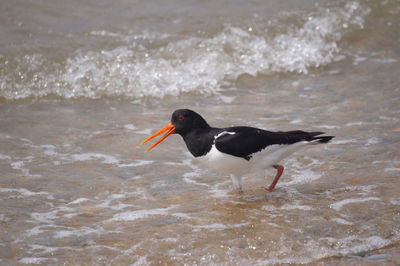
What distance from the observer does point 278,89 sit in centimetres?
877

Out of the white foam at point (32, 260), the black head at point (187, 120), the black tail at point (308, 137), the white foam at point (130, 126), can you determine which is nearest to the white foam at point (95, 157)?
the white foam at point (130, 126)

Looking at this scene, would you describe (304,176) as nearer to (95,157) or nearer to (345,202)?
(345,202)

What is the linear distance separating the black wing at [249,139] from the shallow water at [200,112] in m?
0.48

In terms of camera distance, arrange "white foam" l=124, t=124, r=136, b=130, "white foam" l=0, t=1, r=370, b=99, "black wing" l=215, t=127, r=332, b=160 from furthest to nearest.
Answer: "white foam" l=0, t=1, r=370, b=99, "white foam" l=124, t=124, r=136, b=130, "black wing" l=215, t=127, r=332, b=160

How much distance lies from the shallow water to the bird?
0.33m

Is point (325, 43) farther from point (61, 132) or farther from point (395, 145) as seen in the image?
point (61, 132)

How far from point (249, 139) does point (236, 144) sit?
6.7 inches

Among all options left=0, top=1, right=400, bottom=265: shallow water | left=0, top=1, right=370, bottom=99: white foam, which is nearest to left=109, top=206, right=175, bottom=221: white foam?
left=0, top=1, right=400, bottom=265: shallow water

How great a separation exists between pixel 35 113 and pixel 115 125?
1.18 metres

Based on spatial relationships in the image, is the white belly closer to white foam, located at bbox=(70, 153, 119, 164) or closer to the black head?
the black head

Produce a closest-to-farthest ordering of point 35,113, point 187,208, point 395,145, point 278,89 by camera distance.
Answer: point 187,208 → point 395,145 → point 35,113 → point 278,89

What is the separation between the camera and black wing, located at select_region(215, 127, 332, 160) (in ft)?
17.2

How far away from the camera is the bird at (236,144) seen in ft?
17.3

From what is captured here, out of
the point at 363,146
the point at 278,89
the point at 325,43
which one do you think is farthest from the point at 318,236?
the point at 325,43
